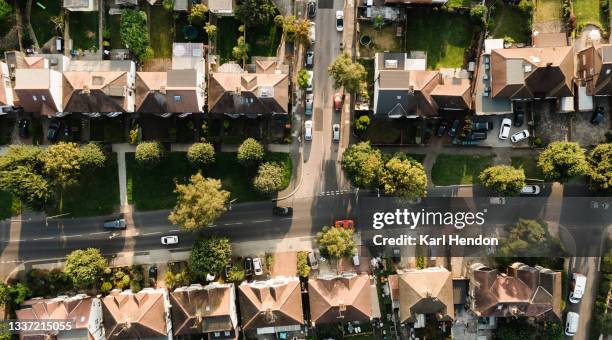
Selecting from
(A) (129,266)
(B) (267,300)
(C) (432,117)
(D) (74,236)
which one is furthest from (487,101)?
(D) (74,236)

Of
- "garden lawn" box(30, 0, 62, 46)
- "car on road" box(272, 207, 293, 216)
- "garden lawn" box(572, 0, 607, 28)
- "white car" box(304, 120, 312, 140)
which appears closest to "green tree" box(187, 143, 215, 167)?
"car on road" box(272, 207, 293, 216)

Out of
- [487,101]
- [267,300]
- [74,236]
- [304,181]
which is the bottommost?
[267,300]

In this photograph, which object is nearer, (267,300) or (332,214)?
(267,300)

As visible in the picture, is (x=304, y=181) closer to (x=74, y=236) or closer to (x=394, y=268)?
(x=394, y=268)

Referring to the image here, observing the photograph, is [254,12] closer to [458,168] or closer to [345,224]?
[345,224]

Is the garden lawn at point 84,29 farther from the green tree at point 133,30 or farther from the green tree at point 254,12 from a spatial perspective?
the green tree at point 254,12

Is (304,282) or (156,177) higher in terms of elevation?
(156,177)
